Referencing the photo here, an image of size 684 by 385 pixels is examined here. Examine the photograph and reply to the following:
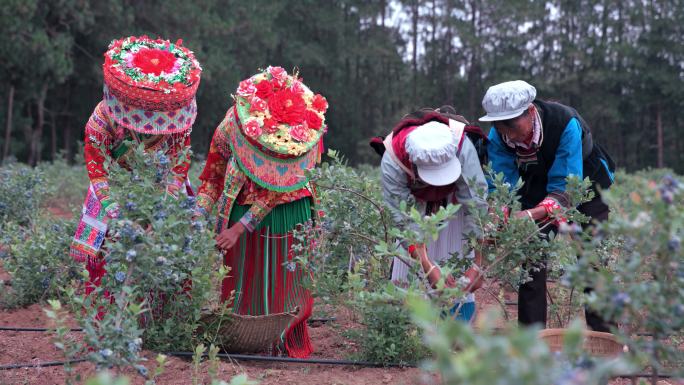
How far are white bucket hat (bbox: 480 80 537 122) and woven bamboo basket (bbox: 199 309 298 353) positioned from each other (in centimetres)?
143

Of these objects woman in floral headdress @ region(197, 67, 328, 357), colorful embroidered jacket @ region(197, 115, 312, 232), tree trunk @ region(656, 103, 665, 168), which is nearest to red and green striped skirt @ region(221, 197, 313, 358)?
woman in floral headdress @ region(197, 67, 328, 357)

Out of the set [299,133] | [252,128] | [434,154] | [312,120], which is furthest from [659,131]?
[434,154]

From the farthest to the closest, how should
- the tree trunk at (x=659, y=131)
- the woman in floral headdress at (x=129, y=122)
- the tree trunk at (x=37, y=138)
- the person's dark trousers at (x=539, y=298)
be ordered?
the tree trunk at (x=659, y=131) → the tree trunk at (x=37, y=138) → the person's dark trousers at (x=539, y=298) → the woman in floral headdress at (x=129, y=122)

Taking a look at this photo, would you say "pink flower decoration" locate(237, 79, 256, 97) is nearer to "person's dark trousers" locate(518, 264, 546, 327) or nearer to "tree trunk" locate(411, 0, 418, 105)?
"person's dark trousers" locate(518, 264, 546, 327)

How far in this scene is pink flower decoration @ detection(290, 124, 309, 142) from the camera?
12.5 ft

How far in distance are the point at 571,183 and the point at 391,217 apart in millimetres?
794

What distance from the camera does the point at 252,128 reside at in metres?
3.72

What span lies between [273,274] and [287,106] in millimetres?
930

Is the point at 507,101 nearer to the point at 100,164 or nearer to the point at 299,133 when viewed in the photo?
the point at 299,133

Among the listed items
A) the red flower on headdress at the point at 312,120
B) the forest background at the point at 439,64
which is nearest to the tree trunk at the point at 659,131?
the forest background at the point at 439,64

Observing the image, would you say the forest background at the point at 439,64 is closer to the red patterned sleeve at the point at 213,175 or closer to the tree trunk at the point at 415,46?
the tree trunk at the point at 415,46

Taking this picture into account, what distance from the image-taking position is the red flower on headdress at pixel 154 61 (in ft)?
12.2

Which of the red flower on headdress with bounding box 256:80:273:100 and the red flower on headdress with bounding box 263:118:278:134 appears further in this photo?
the red flower on headdress with bounding box 256:80:273:100

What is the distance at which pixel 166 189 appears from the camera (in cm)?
321
